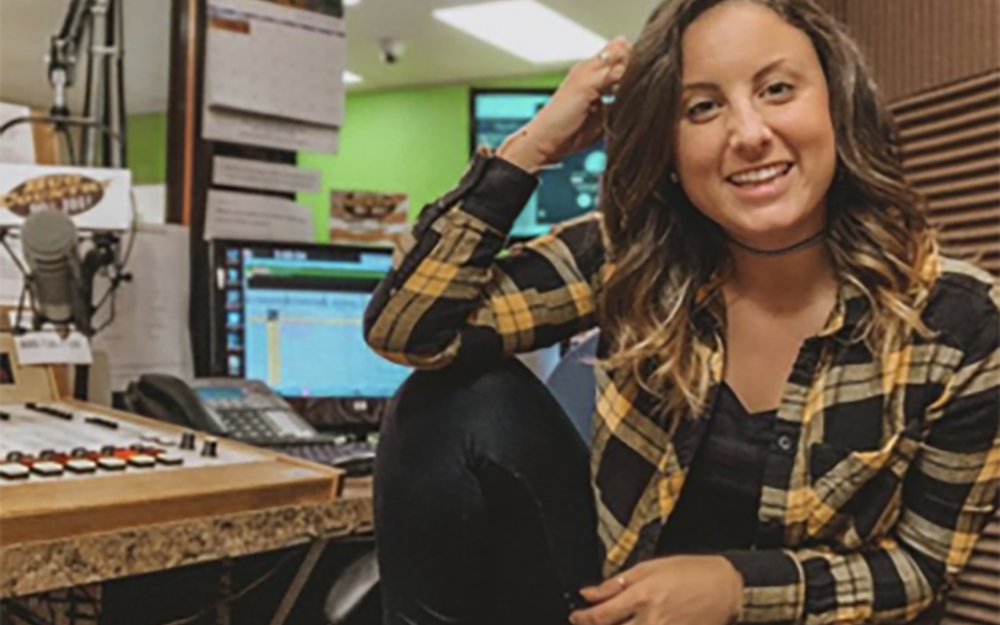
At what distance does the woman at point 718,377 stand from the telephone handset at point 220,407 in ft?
1.42

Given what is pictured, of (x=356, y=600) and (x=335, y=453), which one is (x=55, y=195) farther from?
(x=356, y=600)

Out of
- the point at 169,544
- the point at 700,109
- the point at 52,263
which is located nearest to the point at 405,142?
the point at 52,263

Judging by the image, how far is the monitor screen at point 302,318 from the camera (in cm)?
176

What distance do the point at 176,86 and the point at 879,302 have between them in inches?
49.9

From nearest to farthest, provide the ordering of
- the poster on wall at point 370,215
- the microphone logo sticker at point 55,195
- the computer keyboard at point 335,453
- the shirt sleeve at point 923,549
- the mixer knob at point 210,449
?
1. the shirt sleeve at point 923,549
2. the mixer knob at point 210,449
3. the computer keyboard at point 335,453
4. the microphone logo sticker at point 55,195
5. the poster on wall at point 370,215

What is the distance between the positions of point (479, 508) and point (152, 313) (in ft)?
3.01

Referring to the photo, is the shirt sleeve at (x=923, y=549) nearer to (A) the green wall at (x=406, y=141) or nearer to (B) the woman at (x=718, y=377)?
(B) the woman at (x=718, y=377)

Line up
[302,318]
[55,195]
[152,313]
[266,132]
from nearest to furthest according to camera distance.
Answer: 1. [55,195]
2. [152,313]
3. [302,318]
4. [266,132]

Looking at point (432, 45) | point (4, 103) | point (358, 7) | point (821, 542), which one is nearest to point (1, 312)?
point (4, 103)

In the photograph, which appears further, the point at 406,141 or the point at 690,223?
the point at 406,141

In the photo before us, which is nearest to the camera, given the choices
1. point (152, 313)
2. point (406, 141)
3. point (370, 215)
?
point (152, 313)

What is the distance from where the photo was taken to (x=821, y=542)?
0.99 metres

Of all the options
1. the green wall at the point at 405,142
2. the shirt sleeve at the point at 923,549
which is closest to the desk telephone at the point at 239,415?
the shirt sleeve at the point at 923,549

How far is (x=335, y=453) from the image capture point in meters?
1.39
